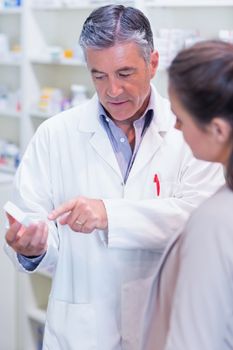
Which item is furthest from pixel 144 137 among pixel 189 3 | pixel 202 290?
pixel 189 3

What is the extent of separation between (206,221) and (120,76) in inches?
20.5

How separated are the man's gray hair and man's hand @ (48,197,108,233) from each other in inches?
13.6

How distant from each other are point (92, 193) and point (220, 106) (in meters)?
0.59

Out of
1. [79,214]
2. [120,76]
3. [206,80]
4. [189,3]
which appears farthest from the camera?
[189,3]

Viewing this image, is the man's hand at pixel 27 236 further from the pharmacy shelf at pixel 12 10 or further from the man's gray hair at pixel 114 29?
the pharmacy shelf at pixel 12 10

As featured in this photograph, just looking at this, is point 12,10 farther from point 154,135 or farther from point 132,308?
point 132,308

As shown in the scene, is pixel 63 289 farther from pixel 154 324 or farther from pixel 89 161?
pixel 154 324

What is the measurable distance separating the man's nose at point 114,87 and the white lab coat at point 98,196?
0.48 feet

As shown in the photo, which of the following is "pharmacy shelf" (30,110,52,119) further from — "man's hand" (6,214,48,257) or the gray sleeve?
the gray sleeve

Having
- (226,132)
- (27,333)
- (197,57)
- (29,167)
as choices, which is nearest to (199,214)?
(226,132)

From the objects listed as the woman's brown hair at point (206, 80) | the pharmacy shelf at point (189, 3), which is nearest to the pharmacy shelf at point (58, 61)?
the pharmacy shelf at point (189, 3)

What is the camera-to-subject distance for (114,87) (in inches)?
50.0

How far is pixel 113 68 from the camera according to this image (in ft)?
4.15

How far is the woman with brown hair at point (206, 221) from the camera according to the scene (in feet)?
2.82
